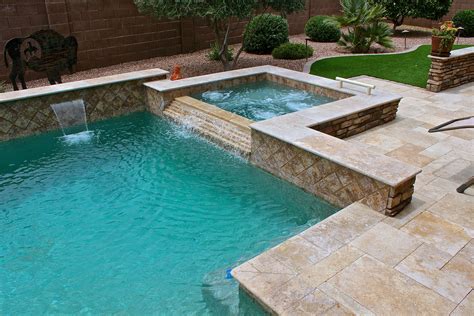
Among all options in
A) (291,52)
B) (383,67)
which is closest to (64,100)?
(291,52)

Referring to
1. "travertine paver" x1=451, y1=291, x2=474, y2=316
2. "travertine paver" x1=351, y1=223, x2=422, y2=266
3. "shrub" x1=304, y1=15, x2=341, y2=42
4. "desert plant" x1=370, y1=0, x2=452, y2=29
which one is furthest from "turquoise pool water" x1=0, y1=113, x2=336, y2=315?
"desert plant" x1=370, y1=0, x2=452, y2=29

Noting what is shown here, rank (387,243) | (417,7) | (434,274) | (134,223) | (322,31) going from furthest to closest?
(322,31) < (417,7) < (134,223) < (387,243) < (434,274)

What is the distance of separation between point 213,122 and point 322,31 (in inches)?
445

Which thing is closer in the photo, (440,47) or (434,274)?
(434,274)

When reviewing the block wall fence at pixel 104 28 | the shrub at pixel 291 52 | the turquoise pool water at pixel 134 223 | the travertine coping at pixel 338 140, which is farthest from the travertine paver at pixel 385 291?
the block wall fence at pixel 104 28

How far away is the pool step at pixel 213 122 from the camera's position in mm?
7422

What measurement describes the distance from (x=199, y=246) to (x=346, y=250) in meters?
1.79

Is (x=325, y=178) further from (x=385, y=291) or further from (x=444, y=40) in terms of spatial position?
(x=444, y=40)

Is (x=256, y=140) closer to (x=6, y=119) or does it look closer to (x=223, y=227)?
(x=223, y=227)

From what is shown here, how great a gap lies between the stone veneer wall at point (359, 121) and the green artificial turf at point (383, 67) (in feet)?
10.9

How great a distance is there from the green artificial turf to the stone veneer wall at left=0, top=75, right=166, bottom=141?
18.2 feet

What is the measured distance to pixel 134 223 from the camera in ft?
17.8

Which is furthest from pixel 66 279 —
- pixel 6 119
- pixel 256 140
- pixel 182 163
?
pixel 6 119

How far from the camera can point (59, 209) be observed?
579 centimetres
